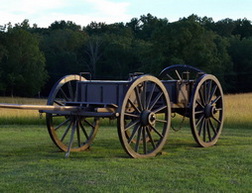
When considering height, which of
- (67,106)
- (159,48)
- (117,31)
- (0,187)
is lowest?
(0,187)

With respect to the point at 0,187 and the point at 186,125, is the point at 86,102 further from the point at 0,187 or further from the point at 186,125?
the point at 186,125

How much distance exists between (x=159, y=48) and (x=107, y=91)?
136 feet

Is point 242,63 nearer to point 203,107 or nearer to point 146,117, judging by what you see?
point 203,107

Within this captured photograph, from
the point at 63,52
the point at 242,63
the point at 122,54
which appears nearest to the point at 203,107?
the point at 242,63

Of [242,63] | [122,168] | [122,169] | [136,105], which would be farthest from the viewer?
[242,63]

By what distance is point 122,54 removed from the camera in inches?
2549

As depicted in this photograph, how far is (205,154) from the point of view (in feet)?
33.3

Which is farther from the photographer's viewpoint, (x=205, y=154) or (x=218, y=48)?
(x=218, y=48)

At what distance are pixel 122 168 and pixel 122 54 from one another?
56732 millimetres

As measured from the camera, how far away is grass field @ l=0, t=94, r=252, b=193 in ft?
23.0

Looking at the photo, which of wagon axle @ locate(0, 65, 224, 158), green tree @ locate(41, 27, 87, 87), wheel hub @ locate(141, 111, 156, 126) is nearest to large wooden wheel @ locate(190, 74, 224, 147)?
wagon axle @ locate(0, 65, 224, 158)

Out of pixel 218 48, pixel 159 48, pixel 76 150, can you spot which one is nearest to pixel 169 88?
pixel 76 150

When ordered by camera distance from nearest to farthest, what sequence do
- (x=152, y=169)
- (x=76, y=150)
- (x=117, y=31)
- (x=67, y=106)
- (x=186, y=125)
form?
(x=152, y=169) → (x=67, y=106) → (x=76, y=150) → (x=186, y=125) → (x=117, y=31)

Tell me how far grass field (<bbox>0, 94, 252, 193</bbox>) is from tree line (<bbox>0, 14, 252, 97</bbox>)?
3741 centimetres
